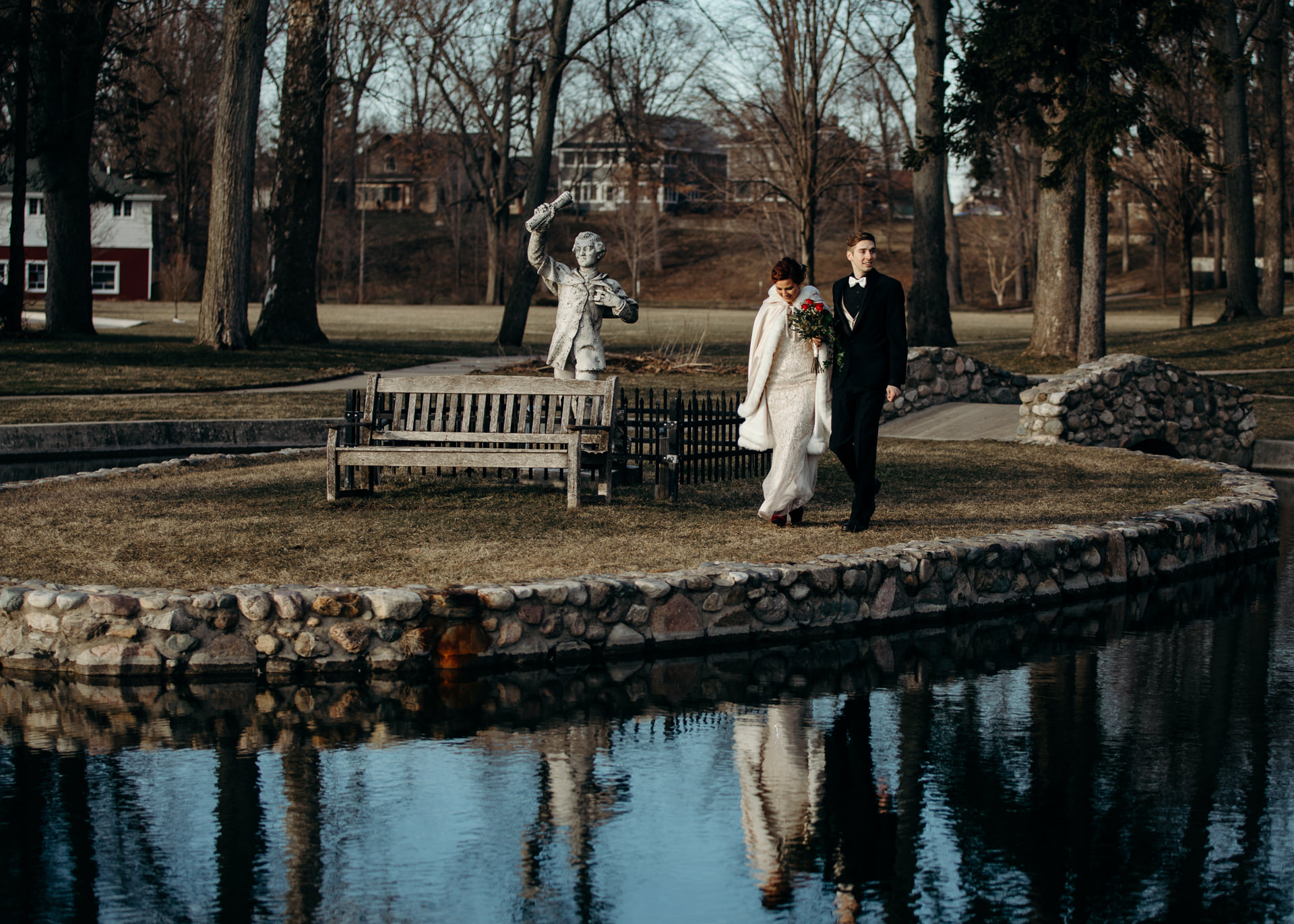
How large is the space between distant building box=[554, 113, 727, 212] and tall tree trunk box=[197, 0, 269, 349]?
343 inches

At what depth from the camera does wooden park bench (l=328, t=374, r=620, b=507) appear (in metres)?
10.8

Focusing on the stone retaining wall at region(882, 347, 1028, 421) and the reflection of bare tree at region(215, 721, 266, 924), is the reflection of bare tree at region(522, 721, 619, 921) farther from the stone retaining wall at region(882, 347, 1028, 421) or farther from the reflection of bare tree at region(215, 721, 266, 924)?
the stone retaining wall at region(882, 347, 1028, 421)

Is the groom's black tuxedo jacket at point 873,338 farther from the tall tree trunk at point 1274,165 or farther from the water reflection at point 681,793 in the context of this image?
the tall tree trunk at point 1274,165

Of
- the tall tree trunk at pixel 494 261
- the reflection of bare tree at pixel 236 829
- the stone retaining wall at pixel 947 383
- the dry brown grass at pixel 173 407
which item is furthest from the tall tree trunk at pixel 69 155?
the tall tree trunk at pixel 494 261

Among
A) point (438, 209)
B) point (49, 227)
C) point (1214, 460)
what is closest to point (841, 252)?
point (438, 209)

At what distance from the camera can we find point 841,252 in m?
91.1

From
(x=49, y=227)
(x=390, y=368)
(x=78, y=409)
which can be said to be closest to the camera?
(x=78, y=409)

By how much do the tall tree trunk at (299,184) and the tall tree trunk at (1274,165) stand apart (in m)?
24.7

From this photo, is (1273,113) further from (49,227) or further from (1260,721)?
(1260,721)

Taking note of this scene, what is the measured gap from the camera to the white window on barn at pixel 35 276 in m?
69.8

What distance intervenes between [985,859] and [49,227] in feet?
94.7

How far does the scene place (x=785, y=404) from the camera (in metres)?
10.3

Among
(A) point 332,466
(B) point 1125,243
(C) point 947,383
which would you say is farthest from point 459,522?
(B) point 1125,243

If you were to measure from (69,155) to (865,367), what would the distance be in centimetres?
2473
